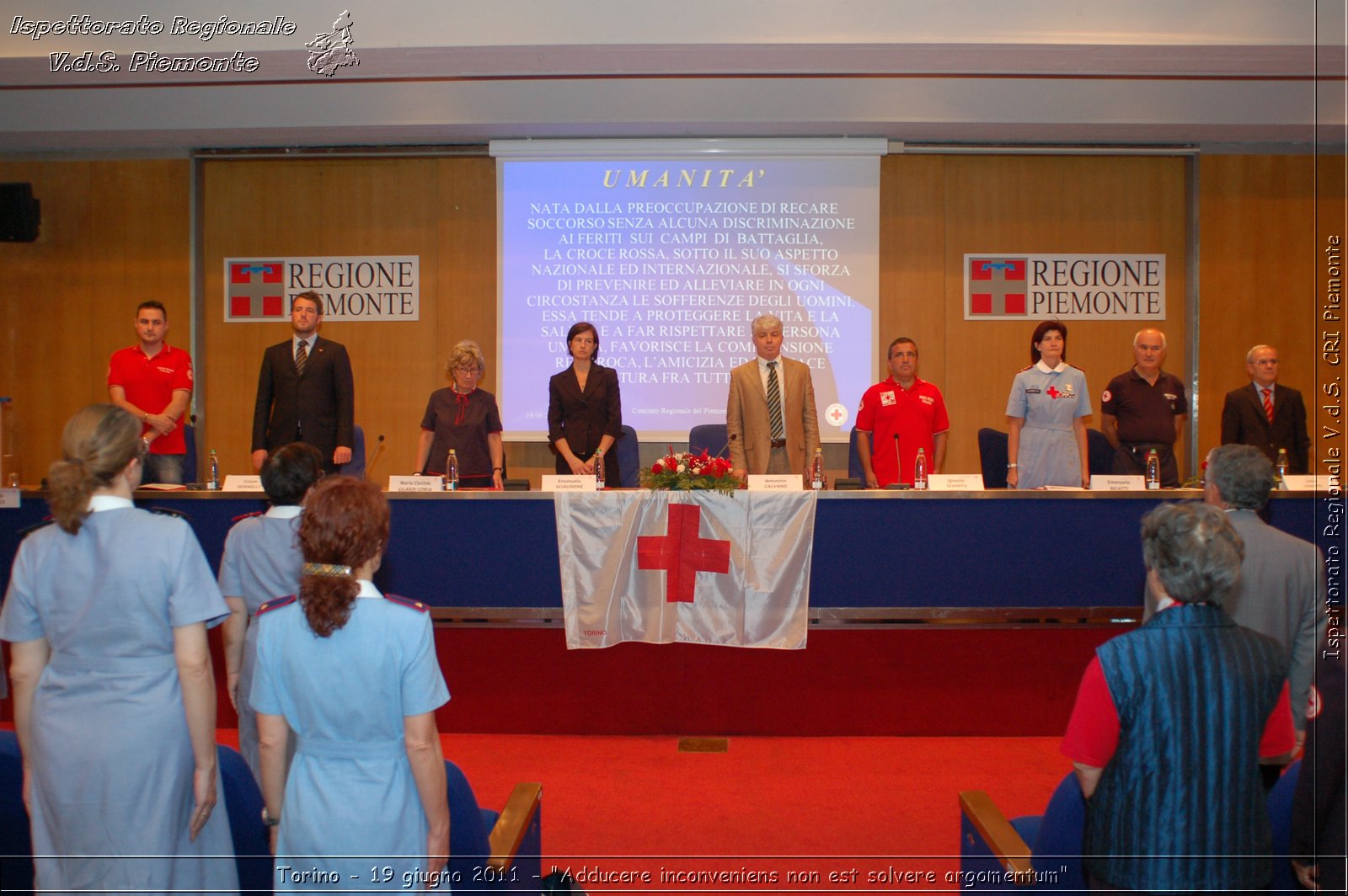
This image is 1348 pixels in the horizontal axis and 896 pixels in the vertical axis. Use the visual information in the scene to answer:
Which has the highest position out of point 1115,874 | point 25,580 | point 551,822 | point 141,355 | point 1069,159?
point 1069,159

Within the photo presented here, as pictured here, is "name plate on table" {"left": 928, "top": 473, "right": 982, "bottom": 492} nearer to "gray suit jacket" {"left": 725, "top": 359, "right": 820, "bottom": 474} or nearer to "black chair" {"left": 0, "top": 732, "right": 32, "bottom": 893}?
"gray suit jacket" {"left": 725, "top": 359, "right": 820, "bottom": 474}

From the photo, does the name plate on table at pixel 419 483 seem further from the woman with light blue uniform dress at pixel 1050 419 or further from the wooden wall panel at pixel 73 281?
the wooden wall panel at pixel 73 281

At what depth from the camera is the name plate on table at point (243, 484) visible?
3.87m

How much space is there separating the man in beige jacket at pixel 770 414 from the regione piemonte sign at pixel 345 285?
296 centimetres

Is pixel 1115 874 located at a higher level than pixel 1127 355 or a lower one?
lower

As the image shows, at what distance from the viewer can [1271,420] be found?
5.06 meters

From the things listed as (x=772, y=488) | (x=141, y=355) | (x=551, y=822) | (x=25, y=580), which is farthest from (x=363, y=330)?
Answer: (x=25, y=580)

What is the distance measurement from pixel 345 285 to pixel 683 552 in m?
4.05

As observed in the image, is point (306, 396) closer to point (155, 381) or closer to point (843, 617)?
point (155, 381)

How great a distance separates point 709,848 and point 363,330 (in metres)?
4.89

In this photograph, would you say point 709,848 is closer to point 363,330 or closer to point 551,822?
point 551,822

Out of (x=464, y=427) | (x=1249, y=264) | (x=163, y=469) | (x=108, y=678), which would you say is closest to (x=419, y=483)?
(x=464, y=427)

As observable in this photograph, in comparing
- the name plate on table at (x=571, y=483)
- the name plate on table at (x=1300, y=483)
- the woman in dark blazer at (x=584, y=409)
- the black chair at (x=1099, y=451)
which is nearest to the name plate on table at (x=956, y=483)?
the name plate on table at (x=1300, y=483)

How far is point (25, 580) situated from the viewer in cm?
170
